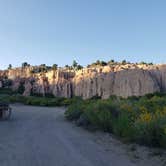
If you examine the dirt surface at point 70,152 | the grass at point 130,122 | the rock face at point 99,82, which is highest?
the rock face at point 99,82

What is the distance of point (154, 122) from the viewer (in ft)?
43.7

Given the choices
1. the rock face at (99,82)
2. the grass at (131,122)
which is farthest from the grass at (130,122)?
the rock face at (99,82)

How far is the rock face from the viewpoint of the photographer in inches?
3634

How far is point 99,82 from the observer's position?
97688 millimetres

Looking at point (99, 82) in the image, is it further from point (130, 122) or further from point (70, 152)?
point (70, 152)

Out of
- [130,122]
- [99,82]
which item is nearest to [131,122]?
[130,122]

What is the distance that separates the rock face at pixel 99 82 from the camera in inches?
3634

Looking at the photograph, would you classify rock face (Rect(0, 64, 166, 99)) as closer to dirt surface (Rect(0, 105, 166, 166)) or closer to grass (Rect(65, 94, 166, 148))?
grass (Rect(65, 94, 166, 148))

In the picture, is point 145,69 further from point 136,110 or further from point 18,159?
point 18,159

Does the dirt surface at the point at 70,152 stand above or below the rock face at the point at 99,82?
below

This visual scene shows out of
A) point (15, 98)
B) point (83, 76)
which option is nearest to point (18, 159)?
point (15, 98)

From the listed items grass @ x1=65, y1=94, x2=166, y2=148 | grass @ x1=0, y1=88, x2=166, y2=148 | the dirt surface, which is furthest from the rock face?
the dirt surface

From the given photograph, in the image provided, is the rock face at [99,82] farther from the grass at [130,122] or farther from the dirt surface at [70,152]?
the dirt surface at [70,152]

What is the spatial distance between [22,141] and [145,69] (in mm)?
81848
